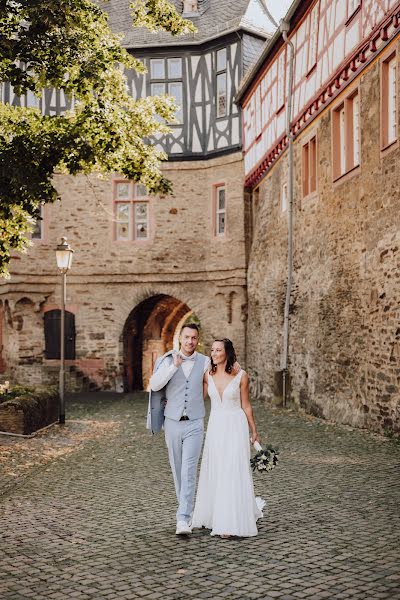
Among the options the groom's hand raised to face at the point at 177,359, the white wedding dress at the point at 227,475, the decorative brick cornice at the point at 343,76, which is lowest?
the white wedding dress at the point at 227,475

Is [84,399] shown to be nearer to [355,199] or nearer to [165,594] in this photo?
[355,199]

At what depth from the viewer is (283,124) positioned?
57.1 feet

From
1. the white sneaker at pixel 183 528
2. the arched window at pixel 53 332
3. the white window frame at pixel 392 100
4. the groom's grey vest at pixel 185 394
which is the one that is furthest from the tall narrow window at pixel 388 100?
the arched window at pixel 53 332

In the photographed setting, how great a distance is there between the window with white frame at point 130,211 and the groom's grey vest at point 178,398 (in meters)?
16.9

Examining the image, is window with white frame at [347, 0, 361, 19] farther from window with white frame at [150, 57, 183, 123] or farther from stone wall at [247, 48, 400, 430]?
window with white frame at [150, 57, 183, 123]

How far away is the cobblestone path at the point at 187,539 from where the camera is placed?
15.1ft

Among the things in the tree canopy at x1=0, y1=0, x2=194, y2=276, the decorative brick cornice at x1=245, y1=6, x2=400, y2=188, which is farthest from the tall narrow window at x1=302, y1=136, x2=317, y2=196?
the tree canopy at x1=0, y1=0, x2=194, y2=276

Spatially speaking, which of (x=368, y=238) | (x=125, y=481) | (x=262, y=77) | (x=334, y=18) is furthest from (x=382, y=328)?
(x=262, y=77)

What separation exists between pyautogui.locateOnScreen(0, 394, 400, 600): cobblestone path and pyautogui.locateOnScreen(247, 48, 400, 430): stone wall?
1659 millimetres

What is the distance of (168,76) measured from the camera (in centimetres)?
2256

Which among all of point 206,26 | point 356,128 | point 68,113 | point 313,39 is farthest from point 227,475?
point 206,26

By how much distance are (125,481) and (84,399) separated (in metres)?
12.4

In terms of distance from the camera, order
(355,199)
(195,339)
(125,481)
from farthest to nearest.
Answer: (355,199) < (125,481) < (195,339)

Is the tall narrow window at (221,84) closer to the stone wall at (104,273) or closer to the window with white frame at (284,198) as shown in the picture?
the stone wall at (104,273)
